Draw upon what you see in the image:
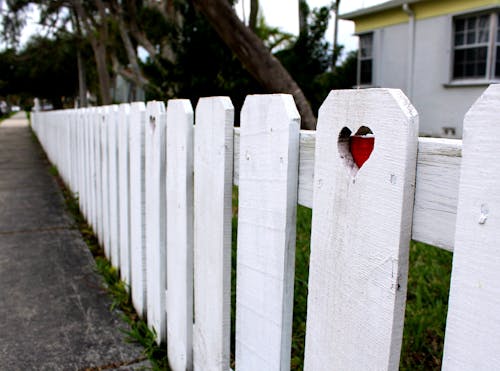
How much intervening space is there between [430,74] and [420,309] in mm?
10402

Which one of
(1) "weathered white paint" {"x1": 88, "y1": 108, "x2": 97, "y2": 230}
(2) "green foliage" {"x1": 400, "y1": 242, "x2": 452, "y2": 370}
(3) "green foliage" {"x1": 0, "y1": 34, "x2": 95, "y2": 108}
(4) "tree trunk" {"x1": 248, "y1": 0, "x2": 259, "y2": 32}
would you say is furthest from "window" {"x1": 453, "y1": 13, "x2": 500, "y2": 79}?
(3) "green foliage" {"x1": 0, "y1": 34, "x2": 95, "y2": 108}

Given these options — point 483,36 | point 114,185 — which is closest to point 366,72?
point 483,36

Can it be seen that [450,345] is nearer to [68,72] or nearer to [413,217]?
[413,217]

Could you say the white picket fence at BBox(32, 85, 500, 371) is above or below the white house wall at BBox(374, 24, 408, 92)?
below

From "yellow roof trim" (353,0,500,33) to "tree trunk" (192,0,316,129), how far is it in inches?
258

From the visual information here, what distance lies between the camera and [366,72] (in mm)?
14078

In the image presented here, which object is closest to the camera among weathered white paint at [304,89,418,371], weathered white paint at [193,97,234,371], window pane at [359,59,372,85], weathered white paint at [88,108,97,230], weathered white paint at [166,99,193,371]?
weathered white paint at [304,89,418,371]

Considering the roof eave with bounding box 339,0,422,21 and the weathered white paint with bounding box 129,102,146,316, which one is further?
the roof eave with bounding box 339,0,422,21

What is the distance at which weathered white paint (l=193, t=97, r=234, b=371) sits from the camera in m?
1.55

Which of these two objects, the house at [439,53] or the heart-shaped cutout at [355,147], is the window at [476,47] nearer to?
the house at [439,53]

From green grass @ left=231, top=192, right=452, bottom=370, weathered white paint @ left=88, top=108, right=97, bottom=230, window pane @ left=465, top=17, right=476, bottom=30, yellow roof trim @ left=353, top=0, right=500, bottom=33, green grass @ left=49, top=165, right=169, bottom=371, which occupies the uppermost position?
yellow roof trim @ left=353, top=0, right=500, bottom=33

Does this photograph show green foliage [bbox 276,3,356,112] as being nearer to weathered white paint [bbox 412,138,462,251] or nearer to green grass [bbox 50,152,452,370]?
green grass [bbox 50,152,452,370]

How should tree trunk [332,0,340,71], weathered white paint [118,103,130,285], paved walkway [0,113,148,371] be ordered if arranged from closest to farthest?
paved walkway [0,113,148,371] → weathered white paint [118,103,130,285] → tree trunk [332,0,340,71]

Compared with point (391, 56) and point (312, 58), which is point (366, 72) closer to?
point (391, 56)
